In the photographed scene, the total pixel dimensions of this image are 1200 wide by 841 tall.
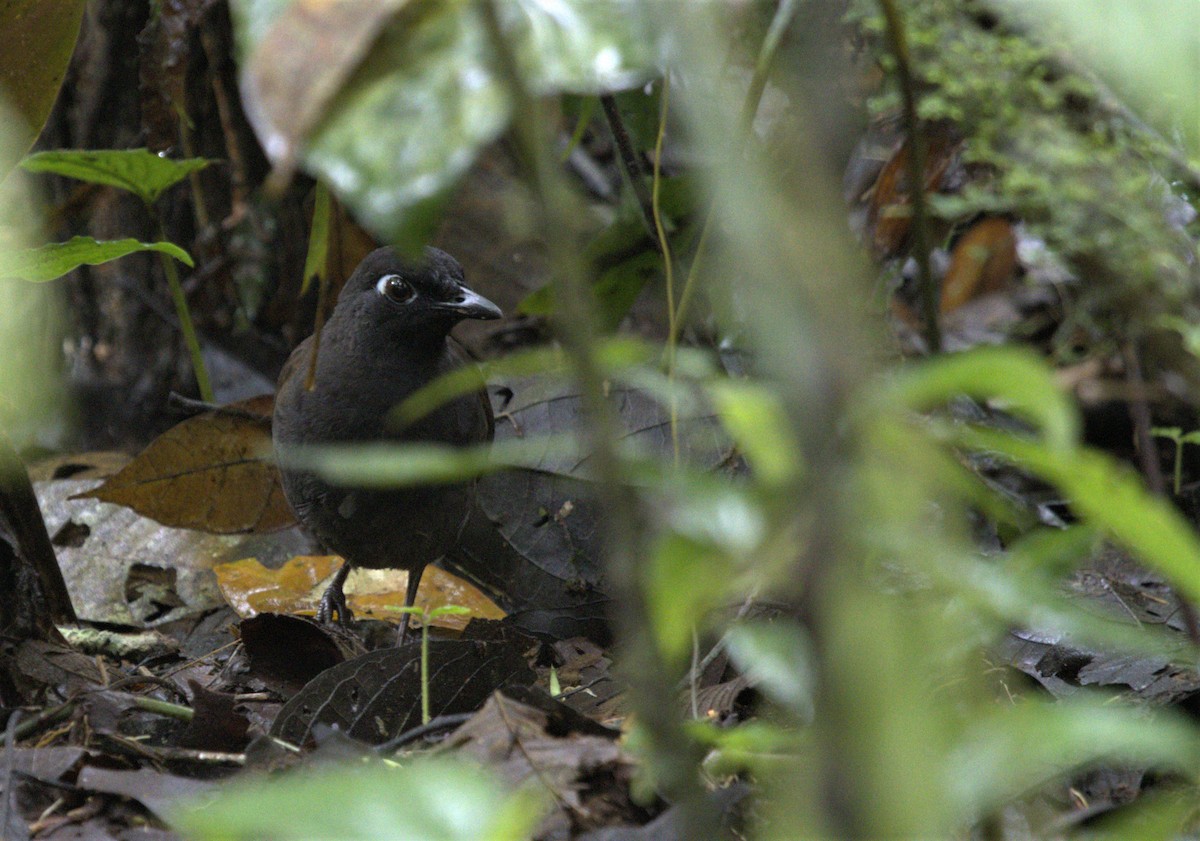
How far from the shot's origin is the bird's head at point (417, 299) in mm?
4277

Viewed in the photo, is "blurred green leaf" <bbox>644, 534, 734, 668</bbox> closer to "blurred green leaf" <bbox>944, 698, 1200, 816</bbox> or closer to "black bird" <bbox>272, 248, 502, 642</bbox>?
"blurred green leaf" <bbox>944, 698, 1200, 816</bbox>

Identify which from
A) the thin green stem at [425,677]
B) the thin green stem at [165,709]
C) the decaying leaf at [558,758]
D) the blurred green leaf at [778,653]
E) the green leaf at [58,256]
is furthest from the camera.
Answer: the green leaf at [58,256]

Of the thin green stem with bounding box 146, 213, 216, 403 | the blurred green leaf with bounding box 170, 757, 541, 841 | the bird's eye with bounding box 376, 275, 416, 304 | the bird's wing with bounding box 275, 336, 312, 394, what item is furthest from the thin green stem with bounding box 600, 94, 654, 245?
the blurred green leaf with bounding box 170, 757, 541, 841

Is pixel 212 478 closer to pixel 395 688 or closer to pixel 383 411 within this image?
pixel 383 411

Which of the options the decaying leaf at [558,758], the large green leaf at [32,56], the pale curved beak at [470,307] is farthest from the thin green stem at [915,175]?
the pale curved beak at [470,307]

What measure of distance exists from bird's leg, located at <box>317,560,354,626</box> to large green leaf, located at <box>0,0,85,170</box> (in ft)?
5.79

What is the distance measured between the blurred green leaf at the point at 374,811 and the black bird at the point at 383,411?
9.46 ft

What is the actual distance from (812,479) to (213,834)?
615 mm

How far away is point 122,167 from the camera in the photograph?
13.3ft

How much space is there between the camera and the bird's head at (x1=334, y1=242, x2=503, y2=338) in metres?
4.28

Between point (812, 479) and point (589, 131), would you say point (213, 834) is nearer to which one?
point (812, 479)

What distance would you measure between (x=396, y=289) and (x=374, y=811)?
341 cm

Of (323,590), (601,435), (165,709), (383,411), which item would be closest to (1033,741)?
(601,435)

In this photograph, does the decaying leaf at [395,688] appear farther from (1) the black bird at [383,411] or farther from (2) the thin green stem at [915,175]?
(2) the thin green stem at [915,175]
